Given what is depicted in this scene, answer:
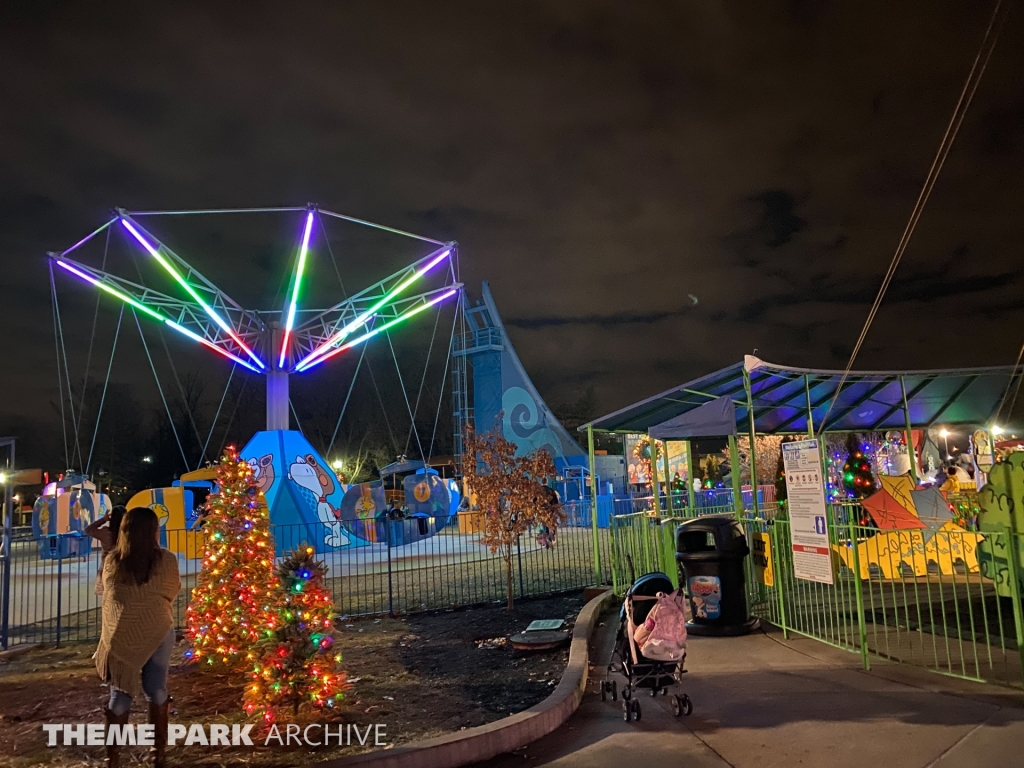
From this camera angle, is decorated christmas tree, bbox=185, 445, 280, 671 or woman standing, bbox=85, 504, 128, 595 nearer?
woman standing, bbox=85, 504, 128, 595

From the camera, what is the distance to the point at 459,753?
4586 millimetres

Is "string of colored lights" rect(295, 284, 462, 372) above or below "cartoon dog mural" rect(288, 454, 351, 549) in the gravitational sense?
above

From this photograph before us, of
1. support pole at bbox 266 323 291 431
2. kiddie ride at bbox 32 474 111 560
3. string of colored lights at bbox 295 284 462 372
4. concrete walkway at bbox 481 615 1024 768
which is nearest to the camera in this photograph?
concrete walkway at bbox 481 615 1024 768

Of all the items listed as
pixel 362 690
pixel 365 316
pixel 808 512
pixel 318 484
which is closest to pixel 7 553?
pixel 362 690

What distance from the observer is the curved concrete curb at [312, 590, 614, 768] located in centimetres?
438

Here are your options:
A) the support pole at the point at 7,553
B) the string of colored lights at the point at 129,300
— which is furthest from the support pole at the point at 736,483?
the string of colored lights at the point at 129,300

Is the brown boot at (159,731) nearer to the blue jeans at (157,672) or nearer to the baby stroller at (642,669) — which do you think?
the blue jeans at (157,672)

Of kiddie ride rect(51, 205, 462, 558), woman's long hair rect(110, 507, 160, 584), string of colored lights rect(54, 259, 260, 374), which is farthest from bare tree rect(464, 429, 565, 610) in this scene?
string of colored lights rect(54, 259, 260, 374)

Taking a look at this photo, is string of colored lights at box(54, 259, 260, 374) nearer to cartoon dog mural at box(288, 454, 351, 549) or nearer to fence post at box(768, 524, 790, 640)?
cartoon dog mural at box(288, 454, 351, 549)

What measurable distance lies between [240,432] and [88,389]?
15323 mm

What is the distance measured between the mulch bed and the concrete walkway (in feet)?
2.83

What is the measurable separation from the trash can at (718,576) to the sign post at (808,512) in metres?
→ 0.66

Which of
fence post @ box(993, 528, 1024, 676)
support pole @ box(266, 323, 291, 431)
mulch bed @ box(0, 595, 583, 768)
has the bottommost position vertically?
mulch bed @ box(0, 595, 583, 768)

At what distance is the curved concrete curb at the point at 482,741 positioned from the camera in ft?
14.4
